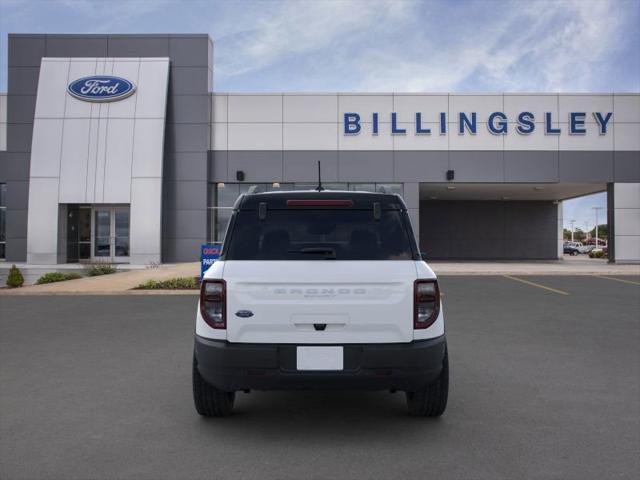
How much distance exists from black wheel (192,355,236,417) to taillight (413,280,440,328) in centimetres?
166

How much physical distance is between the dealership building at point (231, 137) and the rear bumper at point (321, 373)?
834 inches

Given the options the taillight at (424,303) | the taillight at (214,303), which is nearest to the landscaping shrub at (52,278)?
the taillight at (214,303)

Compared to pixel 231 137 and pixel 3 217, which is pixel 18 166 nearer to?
pixel 3 217

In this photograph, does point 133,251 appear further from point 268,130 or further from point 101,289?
point 101,289

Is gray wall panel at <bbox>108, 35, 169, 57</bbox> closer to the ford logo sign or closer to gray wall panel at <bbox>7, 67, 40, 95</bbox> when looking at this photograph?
the ford logo sign

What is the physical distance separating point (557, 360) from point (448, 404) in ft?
7.72

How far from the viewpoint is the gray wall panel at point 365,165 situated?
24.8 metres

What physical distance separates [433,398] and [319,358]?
3.68 feet

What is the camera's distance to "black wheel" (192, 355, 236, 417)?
4.00m

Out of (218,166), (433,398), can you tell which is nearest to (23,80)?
(218,166)

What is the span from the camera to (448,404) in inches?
177

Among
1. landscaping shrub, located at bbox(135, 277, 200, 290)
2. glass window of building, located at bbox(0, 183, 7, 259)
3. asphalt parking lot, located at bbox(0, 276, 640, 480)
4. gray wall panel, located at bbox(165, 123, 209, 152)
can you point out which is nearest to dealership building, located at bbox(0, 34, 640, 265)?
gray wall panel, located at bbox(165, 123, 209, 152)

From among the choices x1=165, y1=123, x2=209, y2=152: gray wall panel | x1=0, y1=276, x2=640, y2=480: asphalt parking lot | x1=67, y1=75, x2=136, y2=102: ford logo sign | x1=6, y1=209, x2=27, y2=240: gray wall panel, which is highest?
x1=67, y1=75, x2=136, y2=102: ford logo sign

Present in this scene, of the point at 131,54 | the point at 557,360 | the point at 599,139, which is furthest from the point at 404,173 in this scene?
the point at 557,360
